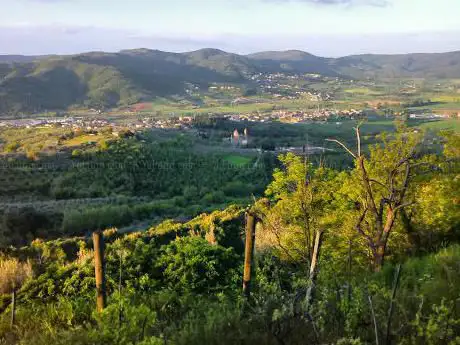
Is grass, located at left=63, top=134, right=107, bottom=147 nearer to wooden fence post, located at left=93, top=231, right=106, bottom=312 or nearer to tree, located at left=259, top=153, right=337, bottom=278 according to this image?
tree, located at left=259, top=153, right=337, bottom=278

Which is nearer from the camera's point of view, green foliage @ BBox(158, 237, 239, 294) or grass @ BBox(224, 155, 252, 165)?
green foliage @ BBox(158, 237, 239, 294)

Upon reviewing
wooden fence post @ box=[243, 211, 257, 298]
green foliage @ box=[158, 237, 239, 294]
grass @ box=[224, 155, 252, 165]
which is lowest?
grass @ box=[224, 155, 252, 165]

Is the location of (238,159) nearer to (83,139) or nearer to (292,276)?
(83,139)

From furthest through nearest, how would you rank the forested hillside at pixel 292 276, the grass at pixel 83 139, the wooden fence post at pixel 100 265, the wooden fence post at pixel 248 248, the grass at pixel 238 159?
1. the grass at pixel 238 159
2. the grass at pixel 83 139
3. the wooden fence post at pixel 248 248
4. the wooden fence post at pixel 100 265
5. the forested hillside at pixel 292 276

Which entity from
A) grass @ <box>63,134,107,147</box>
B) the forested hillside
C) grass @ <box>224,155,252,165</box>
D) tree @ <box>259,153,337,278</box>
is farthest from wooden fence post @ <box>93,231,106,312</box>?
grass @ <box>224,155,252,165</box>

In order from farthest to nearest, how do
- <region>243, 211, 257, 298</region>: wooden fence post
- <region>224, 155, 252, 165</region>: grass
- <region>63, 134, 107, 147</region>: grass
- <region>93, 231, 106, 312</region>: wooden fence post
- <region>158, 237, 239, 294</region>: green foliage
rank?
1. <region>224, 155, 252, 165</region>: grass
2. <region>63, 134, 107, 147</region>: grass
3. <region>158, 237, 239, 294</region>: green foliage
4. <region>243, 211, 257, 298</region>: wooden fence post
5. <region>93, 231, 106, 312</region>: wooden fence post

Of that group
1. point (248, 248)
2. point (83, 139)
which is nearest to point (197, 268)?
point (248, 248)

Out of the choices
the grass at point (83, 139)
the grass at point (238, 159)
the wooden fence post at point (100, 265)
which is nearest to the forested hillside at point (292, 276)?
the wooden fence post at point (100, 265)

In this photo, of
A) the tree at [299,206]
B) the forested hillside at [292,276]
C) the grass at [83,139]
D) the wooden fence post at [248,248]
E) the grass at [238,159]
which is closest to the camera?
the forested hillside at [292,276]

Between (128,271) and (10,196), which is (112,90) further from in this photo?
(128,271)

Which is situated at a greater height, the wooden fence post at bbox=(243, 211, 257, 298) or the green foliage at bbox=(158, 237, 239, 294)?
the wooden fence post at bbox=(243, 211, 257, 298)

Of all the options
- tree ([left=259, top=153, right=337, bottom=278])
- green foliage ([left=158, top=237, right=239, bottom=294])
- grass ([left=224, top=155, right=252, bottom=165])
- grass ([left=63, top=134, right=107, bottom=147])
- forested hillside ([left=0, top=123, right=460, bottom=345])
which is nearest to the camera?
forested hillside ([left=0, top=123, right=460, bottom=345])

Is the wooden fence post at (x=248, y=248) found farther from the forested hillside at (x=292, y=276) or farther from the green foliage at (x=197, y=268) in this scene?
the green foliage at (x=197, y=268)

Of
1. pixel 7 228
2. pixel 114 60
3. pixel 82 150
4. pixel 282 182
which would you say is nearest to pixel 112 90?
pixel 114 60
